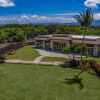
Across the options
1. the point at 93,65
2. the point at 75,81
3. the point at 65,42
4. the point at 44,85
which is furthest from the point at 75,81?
the point at 65,42

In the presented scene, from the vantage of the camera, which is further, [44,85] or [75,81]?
[75,81]

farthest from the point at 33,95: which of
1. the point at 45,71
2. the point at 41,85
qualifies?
the point at 45,71

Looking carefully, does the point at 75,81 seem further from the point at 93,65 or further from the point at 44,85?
the point at 93,65

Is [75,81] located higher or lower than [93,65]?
lower

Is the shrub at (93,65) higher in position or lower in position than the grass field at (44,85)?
higher

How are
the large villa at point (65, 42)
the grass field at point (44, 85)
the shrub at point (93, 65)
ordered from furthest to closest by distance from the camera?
the large villa at point (65, 42) → the shrub at point (93, 65) → the grass field at point (44, 85)

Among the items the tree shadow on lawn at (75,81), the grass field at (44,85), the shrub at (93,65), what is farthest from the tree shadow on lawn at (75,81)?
the shrub at (93,65)

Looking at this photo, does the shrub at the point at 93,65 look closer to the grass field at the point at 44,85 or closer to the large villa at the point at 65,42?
the grass field at the point at 44,85
